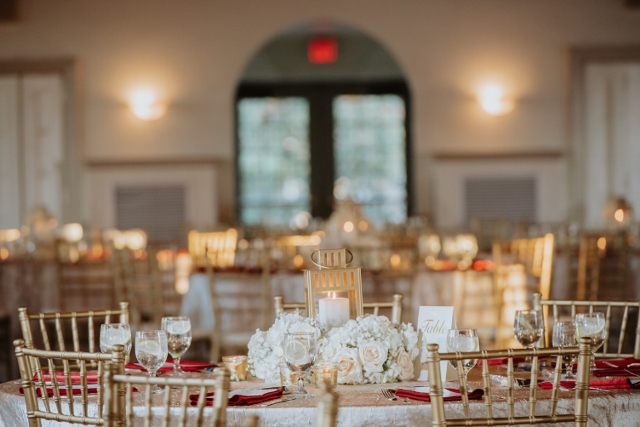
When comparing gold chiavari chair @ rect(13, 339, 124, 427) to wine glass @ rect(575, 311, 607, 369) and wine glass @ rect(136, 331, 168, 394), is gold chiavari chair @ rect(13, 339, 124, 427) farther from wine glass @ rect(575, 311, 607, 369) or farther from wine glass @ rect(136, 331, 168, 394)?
wine glass @ rect(575, 311, 607, 369)

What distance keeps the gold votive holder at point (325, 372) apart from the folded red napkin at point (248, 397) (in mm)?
125

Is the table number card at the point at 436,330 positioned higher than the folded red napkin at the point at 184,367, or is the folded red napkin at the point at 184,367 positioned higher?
the table number card at the point at 436,330

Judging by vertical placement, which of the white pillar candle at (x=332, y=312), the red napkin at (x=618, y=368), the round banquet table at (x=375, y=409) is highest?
the white pillar candle at (x=332, y=312)

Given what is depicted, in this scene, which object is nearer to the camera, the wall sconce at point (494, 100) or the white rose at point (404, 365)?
the white rose at point (404, 365)

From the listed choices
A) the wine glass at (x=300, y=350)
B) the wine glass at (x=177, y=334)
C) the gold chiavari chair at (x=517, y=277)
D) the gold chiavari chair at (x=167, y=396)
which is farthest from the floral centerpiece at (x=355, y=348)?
the gold chiavari chair at (x=517, y=277)


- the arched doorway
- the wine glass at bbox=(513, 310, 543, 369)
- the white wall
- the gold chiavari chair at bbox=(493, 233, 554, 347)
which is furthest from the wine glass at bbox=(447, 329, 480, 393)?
the arched doorway

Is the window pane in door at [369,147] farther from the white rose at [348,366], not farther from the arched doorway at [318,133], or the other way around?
the white rose at [348,366]

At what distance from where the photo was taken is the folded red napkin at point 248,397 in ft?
7.41

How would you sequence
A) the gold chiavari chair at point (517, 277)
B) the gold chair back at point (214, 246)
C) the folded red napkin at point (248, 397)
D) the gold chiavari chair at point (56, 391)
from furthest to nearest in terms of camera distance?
1. the gold chair back at point (214, 246)
2. the gold chiavari chair at point (517, 277)
3. the folded red napkin at point (248, 397)
4. the gold chiavari chair at point (56, 391)

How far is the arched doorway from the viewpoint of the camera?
13.1 meters

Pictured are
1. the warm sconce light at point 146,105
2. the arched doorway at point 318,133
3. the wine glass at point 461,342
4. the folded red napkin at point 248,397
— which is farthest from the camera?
the arched doorway at point 318,133

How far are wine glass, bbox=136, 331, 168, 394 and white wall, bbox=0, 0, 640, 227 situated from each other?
28.7ft

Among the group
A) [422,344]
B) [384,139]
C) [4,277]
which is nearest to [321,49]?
[384,139]

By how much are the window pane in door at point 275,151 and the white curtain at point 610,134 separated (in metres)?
3.89
